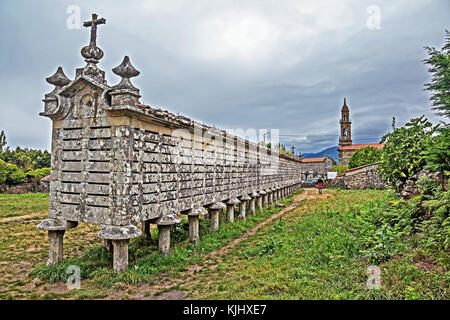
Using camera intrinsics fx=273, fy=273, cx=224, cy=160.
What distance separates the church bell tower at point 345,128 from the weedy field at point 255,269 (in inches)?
2939

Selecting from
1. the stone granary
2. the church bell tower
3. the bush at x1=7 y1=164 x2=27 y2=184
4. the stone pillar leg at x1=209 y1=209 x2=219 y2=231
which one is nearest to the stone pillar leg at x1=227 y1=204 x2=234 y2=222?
the stone pillar leg at x1=209 y1=209 x2=219 y2=231

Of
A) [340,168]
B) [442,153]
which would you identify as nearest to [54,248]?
[442,153]

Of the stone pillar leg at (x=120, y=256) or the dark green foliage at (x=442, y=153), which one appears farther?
the stone pillar leg at (x=120, y=256)

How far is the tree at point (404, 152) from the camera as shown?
8822 millimetres

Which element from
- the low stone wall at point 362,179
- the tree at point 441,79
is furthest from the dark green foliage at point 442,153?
the low stone wall at point 362,179

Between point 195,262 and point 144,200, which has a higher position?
point 144,200

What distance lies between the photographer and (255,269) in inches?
248

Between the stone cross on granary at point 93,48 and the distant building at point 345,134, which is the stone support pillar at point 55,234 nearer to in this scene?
the stone cross on granary at point 93,48

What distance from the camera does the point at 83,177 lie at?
6570 mm

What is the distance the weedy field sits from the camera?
4641 millimetres

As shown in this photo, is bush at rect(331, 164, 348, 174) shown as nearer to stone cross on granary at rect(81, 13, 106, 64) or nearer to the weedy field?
the weedy field
